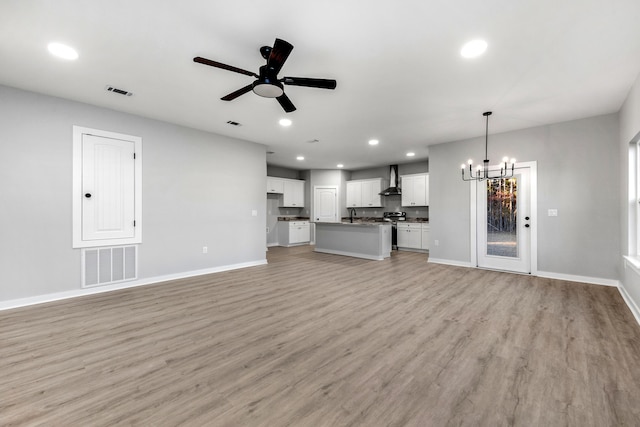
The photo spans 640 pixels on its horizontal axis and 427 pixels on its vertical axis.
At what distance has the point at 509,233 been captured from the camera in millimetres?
5121

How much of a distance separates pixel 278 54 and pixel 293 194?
748 centimetres

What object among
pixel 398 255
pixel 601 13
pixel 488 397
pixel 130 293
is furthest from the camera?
pixel 398 255

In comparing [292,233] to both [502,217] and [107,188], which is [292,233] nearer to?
[107,188]

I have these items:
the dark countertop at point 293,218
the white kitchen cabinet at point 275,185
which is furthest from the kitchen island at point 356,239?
the white kitchen cabinet at point 275,185

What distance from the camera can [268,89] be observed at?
2594 millimetres

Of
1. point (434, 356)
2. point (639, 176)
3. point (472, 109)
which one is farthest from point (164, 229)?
point (639, 176)

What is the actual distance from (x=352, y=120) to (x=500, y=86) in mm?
2098

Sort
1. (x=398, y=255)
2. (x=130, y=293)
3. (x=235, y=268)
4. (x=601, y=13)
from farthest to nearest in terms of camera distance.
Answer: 1. (x=398, y=255)
2. (x=235, y=268)
3. (x=130, y=293)
4. (x=601, y=13)

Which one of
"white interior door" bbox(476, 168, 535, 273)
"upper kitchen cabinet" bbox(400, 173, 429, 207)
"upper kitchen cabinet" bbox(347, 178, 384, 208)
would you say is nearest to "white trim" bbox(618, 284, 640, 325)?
"white interior door" bbox(476, 168, 535, 273)

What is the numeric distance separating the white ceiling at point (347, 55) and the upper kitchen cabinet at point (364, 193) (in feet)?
15.5

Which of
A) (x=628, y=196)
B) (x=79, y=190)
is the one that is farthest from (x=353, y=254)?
(x=79, y=190)

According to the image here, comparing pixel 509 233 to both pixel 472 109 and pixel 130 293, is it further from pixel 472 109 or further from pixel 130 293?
pixel 130 293

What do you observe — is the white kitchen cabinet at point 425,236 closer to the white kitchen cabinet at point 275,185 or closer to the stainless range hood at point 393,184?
the stainless range hood at point 393,184

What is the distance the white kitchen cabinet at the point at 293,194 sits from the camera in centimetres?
943
